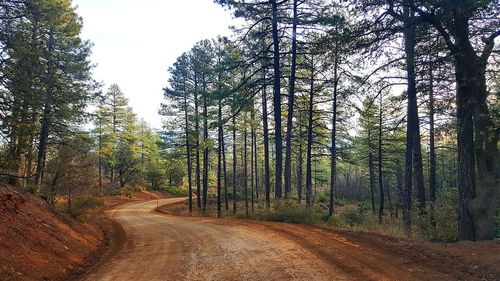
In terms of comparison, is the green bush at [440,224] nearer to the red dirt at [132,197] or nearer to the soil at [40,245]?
the soil at [40,245]

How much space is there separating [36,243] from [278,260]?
18.7ft

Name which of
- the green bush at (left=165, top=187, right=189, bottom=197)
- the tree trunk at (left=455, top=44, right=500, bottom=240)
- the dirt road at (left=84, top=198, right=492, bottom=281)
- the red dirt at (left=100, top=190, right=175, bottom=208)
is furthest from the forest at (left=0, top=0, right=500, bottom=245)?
the green bush at (left=165, top=187, right=189, bottom=197)

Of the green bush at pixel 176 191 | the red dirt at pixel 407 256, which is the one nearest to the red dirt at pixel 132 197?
the green bush at pixel 176 191

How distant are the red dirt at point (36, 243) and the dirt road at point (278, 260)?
930 mm

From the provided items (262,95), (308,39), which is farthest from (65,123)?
(308,39)

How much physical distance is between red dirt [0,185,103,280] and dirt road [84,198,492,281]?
3.05 feet

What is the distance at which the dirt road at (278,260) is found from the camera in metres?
5.88

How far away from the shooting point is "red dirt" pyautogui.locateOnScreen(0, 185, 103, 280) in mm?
6797

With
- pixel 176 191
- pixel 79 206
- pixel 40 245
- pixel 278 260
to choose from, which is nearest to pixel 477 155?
pixel 278 260

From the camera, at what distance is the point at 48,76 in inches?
649

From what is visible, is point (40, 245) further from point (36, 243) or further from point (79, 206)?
point (79, 206)

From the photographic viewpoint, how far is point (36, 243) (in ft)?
27.3

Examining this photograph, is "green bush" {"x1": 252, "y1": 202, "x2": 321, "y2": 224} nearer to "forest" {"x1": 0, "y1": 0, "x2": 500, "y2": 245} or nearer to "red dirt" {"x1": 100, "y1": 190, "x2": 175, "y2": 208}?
"forest" {"x1": 0, "y1": 0, "x2": 500, "y2": 245}

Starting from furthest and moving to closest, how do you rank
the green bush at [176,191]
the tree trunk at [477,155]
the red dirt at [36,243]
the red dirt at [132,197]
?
1. the green bush at [176,191]
2. the red dirt at [132,197]
3. the tree trunk at [477,155]
4. the red dirt at [36,243]
